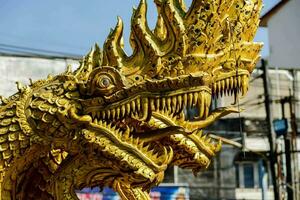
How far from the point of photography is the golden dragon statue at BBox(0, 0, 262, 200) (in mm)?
3551

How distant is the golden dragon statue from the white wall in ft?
46.8

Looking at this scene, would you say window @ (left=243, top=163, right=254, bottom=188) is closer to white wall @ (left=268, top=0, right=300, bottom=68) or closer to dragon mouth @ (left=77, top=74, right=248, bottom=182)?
white wall @ (left=268, top=0, right=300, bottom=68)

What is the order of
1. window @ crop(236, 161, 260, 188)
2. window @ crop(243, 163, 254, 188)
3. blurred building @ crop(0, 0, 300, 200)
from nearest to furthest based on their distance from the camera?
blurred building @ crop(0, 0, 300, 200) → window @ crop(236, 161, 260, 188) → window @ crop(243, 163, 254, 188)

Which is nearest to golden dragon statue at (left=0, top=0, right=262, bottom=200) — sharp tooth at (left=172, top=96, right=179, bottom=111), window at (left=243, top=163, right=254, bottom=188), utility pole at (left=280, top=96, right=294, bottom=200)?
sharp tooth at (left=172, top=96, right=179, bottom=111)

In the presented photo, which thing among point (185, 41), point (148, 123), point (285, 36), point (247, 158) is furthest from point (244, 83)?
point (285, 36)

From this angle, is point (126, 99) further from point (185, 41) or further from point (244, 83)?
point (244, 83)

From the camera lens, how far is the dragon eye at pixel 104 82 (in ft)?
11.7

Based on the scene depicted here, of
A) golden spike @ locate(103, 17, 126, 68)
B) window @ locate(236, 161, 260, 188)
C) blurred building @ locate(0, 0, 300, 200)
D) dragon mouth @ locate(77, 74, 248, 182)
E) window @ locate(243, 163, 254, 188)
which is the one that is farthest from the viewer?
window @ locate(243, 163, 254, 188)

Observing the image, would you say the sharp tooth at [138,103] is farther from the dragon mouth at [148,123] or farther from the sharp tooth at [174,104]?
the sharp tooth at [174,104]

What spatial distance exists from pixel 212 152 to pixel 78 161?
2.51ft

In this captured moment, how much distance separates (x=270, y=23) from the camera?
61.5 ft

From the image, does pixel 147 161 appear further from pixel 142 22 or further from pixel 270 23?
pixel 270 23

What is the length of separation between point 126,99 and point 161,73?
211 millimetres

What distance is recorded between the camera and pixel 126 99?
3.57 m
